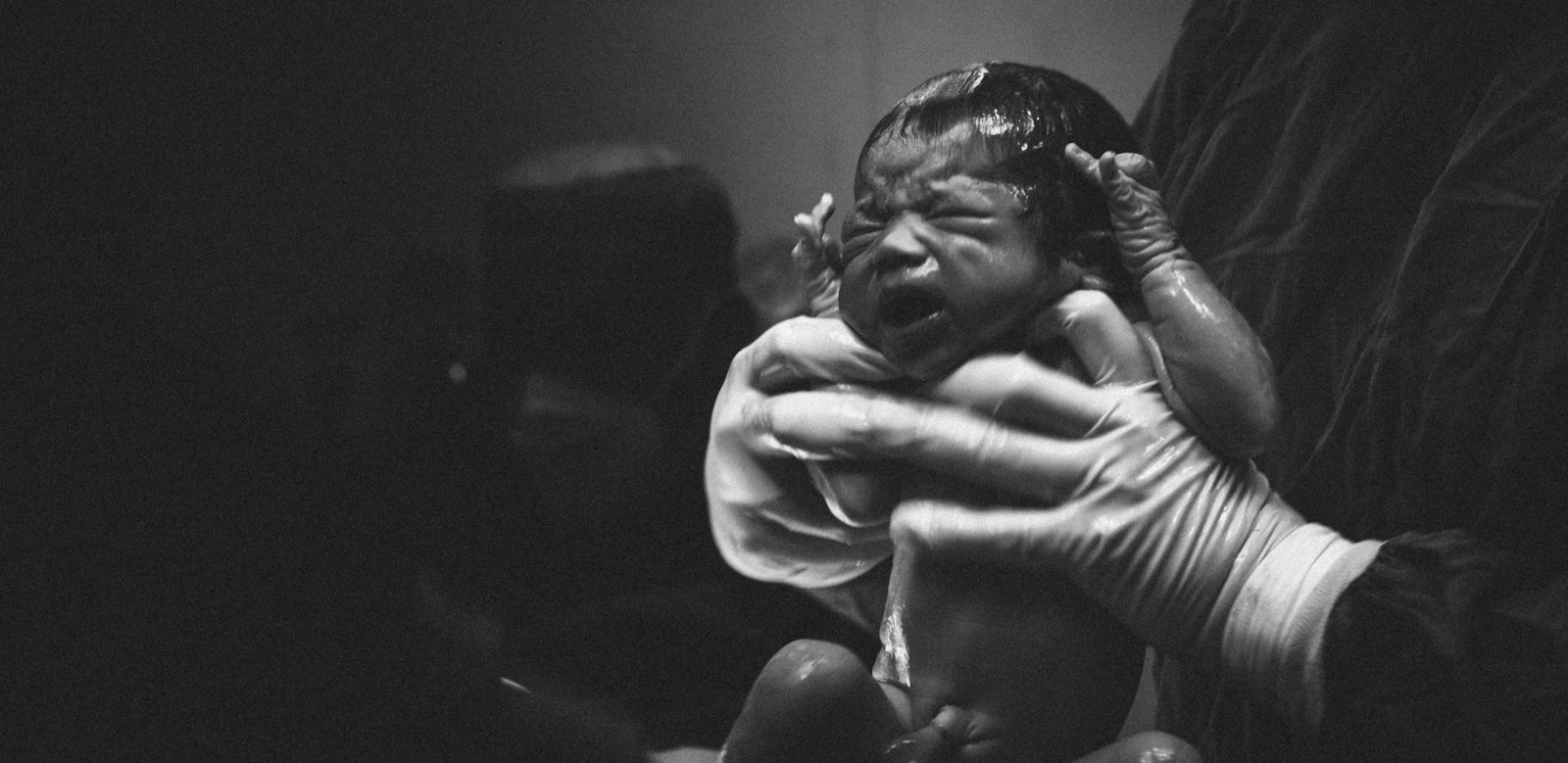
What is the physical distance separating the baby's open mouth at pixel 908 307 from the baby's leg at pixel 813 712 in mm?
172

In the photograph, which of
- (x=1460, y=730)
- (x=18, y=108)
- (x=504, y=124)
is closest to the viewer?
(x=1460, y=730)

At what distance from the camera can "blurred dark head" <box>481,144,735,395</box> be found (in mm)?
941

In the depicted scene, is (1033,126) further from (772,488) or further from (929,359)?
(772,488)

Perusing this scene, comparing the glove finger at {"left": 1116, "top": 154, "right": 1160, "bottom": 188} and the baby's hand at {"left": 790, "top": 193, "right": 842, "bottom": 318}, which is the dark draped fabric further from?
the baby's hand at {"left": 790, "top": 193, "right": 842, "bottom": 318}

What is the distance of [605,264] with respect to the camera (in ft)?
3.14

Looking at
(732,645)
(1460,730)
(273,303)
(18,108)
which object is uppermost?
(18,108)

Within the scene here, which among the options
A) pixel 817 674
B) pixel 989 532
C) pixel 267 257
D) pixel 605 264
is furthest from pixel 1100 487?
pixel 267 257

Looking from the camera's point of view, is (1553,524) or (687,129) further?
(687,129)

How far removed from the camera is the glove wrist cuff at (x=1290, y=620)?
73 cm

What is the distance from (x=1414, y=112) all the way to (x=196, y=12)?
0.74 m

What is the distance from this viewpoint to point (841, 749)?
731mm

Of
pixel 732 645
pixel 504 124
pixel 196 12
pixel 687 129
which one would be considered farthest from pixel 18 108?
pixel 732 645

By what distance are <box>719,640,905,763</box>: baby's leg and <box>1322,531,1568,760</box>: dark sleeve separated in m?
0.23

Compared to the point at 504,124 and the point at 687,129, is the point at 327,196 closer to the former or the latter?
the point at 504,124
